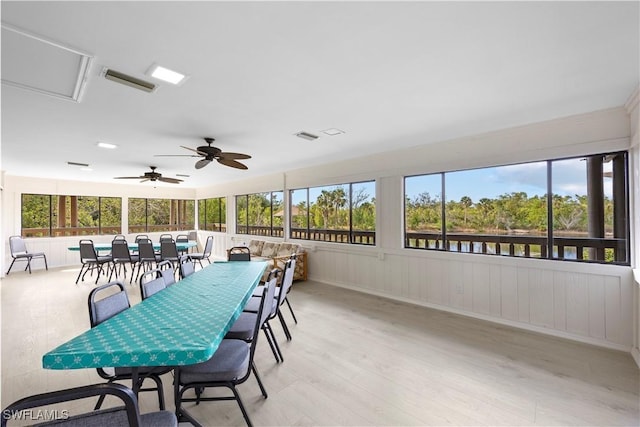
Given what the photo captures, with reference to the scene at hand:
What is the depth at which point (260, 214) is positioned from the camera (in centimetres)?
787

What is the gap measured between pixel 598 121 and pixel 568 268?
1.62m

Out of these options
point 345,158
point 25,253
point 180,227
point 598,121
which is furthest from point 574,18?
point 180,227

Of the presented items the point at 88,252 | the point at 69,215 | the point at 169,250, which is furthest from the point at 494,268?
the point at 69,215

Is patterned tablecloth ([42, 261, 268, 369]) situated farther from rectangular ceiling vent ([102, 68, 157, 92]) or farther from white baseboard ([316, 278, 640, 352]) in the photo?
white baseboard ([316, 278, 640, 352])

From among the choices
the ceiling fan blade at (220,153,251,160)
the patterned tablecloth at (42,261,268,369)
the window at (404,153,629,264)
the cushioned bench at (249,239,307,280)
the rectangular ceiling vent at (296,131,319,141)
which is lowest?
the cushioned bench at (249,239,307,280)

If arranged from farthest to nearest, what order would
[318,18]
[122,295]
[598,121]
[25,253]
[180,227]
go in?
[180,227] → [25,253] → [598,121] → [122,295] → [318,18]

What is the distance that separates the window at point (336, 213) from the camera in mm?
5359

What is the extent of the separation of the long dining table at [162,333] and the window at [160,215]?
8.33 metres

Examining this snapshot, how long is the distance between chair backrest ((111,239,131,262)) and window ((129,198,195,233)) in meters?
3.52

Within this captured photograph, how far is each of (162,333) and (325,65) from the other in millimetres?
2037

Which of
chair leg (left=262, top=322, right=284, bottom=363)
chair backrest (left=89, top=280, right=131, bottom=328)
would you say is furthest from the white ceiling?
chair leg (left=262, top=322, right=284, bottom=363)

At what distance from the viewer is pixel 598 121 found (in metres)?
3.04

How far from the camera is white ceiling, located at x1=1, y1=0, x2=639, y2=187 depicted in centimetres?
157

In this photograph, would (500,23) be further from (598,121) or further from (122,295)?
(122,295)
